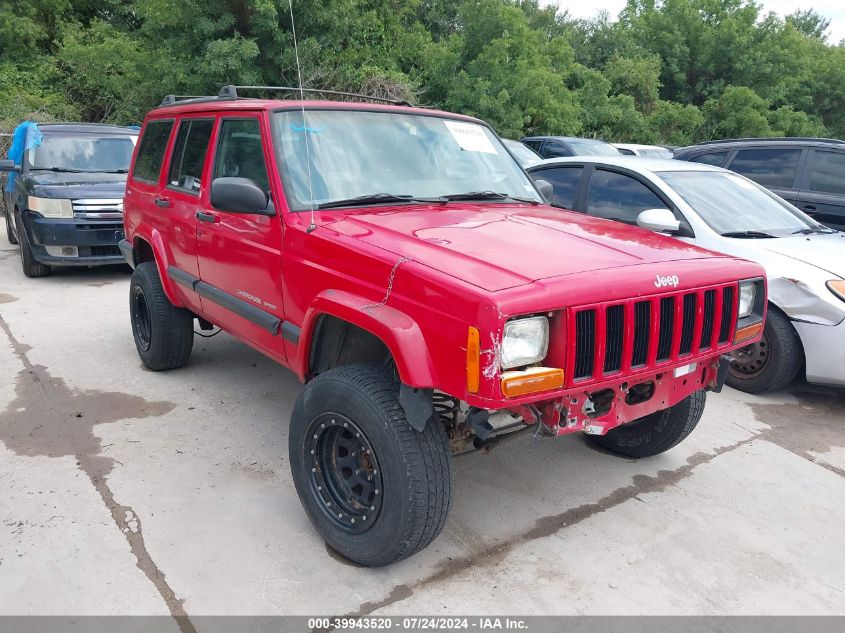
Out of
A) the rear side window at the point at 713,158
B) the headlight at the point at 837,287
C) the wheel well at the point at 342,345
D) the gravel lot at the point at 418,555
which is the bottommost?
the gravel lot at the point at 418,555

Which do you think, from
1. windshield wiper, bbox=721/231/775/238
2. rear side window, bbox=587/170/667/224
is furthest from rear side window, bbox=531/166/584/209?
windshield wiper, bbox=721/231/775/238

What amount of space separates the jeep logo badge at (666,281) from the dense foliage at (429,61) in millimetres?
14392

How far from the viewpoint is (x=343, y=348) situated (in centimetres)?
325

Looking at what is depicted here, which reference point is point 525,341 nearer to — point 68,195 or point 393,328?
point 393,328

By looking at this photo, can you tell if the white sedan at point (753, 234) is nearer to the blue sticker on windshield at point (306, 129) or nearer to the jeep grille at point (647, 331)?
the blue sticker on windshield at point (306, 129)

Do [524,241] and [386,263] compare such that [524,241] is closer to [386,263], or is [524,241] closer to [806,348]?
[386,263]

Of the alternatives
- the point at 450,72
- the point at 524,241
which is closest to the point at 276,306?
the point at 524,241

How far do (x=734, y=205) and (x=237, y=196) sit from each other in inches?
166

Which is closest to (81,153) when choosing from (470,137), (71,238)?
(71,238)

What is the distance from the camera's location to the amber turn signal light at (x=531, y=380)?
95.0 inches

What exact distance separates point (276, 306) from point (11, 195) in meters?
7.51

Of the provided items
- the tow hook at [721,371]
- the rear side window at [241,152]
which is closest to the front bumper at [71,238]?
the rear side window at [241,152]

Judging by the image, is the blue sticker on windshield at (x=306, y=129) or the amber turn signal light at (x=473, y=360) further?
the blue sticker on windshield at (x=306, y=129)

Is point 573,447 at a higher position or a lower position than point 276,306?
lower
